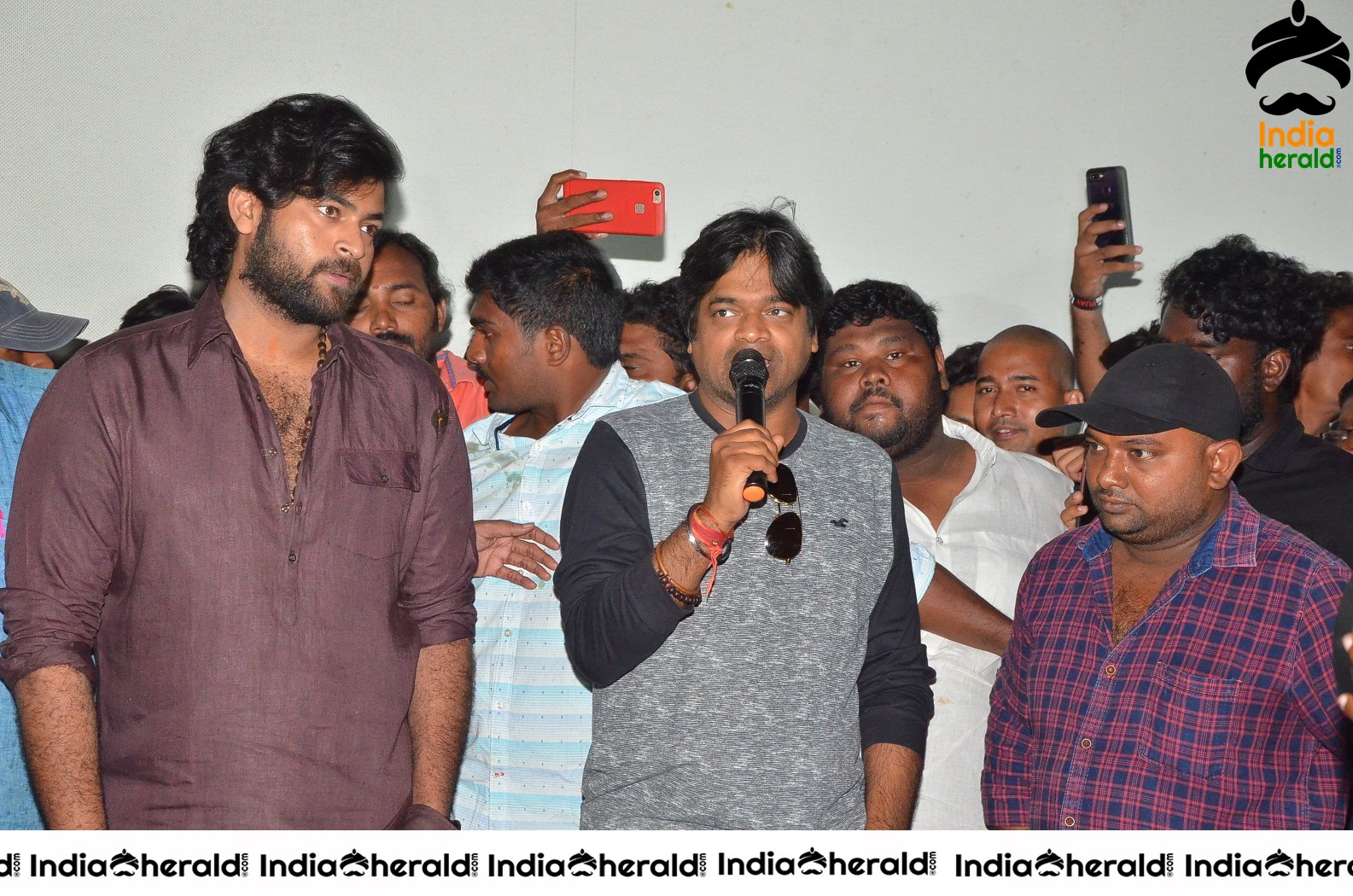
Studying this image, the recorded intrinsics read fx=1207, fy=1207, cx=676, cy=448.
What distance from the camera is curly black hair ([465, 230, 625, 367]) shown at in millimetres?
3092

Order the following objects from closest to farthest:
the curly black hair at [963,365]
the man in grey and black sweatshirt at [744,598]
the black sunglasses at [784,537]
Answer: the man in grey and black sweatshirt at [744,598]
the black sunglasses at [784,537]
the curly black hair at [963,365]

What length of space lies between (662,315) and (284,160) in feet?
6.33

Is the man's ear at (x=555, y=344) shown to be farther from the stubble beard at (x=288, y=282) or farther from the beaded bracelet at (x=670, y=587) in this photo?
the beaded bracelet at (x=670, y=587)

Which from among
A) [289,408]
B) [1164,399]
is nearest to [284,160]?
[289,408]

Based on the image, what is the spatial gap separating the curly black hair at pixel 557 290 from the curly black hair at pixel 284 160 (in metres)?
1.01

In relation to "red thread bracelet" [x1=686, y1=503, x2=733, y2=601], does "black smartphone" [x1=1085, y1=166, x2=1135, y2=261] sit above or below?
above

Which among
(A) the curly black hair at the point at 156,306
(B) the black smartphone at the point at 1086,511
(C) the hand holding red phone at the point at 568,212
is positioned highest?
(C) the hand holding red phone at the point at 568,212

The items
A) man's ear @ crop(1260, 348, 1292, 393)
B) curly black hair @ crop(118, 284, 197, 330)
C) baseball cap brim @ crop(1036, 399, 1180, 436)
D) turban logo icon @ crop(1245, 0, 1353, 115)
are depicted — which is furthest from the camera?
turban logo icon @ crop(1245, 0, 1353, 115)

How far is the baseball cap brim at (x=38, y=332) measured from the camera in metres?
2.43

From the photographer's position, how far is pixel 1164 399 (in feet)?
7.64

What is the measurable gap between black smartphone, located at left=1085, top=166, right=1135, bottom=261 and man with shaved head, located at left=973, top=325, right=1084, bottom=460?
369 millimetres

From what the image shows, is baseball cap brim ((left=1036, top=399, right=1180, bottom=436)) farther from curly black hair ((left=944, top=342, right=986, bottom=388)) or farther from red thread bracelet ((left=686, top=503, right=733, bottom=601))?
curly black hair ((left=944, top=342, right=986, bottom=388))
